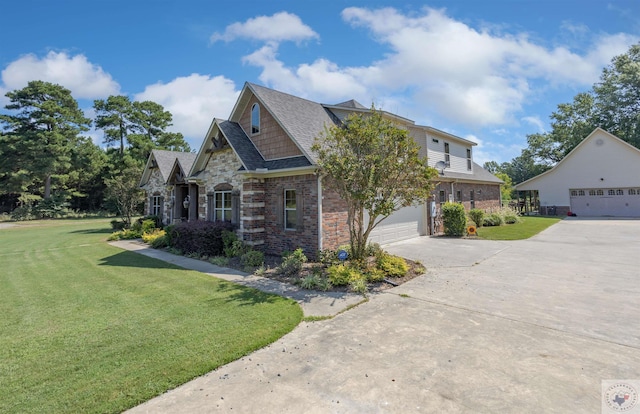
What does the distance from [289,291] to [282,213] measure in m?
4.70

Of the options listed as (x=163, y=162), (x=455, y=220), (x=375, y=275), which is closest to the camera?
(x=375, y=275)

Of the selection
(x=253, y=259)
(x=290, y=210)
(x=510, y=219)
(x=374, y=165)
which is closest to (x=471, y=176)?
(x=510, y=219)

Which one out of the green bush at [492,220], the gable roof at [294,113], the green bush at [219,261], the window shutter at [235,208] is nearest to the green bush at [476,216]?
the green bush at [492,220]

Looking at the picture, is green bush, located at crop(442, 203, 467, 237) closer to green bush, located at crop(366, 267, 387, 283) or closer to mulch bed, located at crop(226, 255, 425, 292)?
mulch bed, located at crop(226, 255, 425, 292)

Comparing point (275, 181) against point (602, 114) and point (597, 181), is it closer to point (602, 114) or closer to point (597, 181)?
point (597, 181)

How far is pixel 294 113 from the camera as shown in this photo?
13055mm

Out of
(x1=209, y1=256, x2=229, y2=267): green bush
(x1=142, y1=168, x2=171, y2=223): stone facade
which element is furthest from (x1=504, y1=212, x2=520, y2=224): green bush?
(x1=142, y1=168, x2=171, y2=223): stone facade

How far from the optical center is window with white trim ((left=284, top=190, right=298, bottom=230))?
1125cm

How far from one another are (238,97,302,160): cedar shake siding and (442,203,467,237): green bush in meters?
9.40

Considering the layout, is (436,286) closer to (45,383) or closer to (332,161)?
(332,161)

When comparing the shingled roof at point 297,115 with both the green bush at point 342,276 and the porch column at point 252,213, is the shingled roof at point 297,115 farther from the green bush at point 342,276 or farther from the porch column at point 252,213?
the green bush at point 342,276

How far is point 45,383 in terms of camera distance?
11.8ft

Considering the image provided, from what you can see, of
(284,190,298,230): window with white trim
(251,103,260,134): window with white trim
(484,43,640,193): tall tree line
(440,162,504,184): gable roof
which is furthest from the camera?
(484,43,640,193): tall tree line

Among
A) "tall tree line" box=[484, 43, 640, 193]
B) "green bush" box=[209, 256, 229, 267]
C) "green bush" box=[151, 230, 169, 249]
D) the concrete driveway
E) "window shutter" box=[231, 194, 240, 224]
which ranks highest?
"tall tree line" box=[484, 43, 640, 193]
